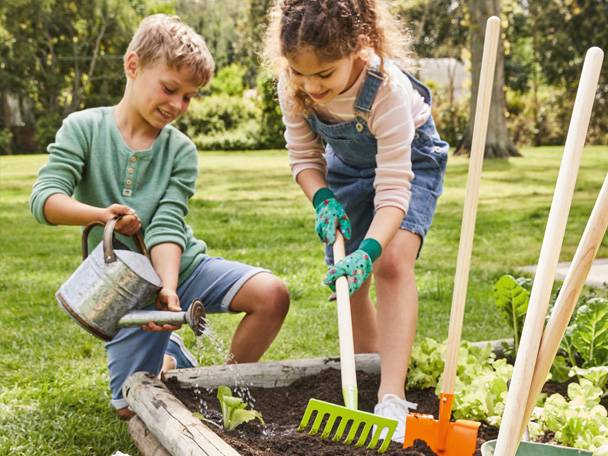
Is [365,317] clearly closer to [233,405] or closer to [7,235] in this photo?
[233,405]

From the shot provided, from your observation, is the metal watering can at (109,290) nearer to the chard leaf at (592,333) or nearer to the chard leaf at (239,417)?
the chard leaf at (239,417)

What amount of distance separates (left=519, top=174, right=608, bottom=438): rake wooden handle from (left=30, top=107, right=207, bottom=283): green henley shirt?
5.35ft

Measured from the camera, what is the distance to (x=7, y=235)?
6719 millimetres

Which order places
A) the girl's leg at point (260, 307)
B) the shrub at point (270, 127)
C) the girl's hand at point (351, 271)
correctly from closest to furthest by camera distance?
the girl's hand at point (351, 271) < the girl's leg at point (260, 307) < the shrub at point (270, 127)

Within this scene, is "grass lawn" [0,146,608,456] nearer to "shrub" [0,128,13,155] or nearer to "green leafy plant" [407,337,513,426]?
"green leafy plant" [407,337,513,426]

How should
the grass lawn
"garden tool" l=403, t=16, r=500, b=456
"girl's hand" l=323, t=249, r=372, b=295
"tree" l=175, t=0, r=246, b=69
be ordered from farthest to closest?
1. "tree" l=175, t=0, r=246, b=69
2. the grass lawn
3. "girl's hand" l=323, t=249, r=372, b=295
4. "garden tool" l=403, t=16, r=500, b=456

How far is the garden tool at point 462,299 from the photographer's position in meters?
2.02

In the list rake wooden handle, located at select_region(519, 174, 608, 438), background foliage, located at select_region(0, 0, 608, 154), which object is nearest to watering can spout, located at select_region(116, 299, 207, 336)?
rake wooden handle, located at select_region(519, 174, 608, 438)

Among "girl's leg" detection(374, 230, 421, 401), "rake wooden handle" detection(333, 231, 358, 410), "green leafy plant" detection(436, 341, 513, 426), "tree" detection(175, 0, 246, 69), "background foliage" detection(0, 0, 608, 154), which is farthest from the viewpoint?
"tree" detection(175, 0, 246, 69)

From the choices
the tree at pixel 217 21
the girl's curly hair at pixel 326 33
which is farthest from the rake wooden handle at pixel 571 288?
the tree at pixel 217 21

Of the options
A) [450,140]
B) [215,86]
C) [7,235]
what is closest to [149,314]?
[7,235]

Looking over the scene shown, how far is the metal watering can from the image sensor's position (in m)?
2.51

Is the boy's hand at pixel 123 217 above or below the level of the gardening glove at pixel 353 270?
above

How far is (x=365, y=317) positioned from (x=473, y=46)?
11.9 meters
